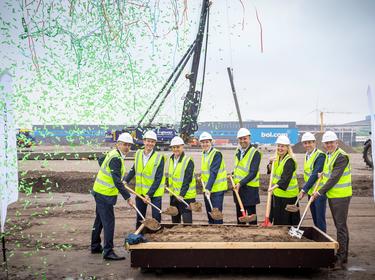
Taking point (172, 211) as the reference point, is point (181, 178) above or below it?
above

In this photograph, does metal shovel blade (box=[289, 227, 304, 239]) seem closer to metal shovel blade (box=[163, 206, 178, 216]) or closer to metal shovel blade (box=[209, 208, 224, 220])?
metal shovel blade (box=[209, 208, 224, 220])

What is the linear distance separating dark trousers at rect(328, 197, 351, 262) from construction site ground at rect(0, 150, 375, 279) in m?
0.24

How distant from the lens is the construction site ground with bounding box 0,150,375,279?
5.81m

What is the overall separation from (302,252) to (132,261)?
7.34ft

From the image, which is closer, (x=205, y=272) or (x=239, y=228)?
(x=205, y=272)

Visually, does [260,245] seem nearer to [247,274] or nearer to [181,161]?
[247,274]

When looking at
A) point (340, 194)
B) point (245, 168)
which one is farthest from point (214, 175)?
point (340, 194)

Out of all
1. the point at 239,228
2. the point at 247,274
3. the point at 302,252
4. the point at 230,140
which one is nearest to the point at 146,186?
the point at 239,228

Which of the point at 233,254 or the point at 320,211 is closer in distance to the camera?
the point at 233,254

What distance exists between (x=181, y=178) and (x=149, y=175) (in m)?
0.56

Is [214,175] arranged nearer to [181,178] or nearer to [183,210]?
[181,178]

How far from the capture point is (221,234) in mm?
6480

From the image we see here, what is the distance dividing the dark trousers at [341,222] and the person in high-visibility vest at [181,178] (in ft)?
7.67

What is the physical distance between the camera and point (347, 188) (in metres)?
6.16
